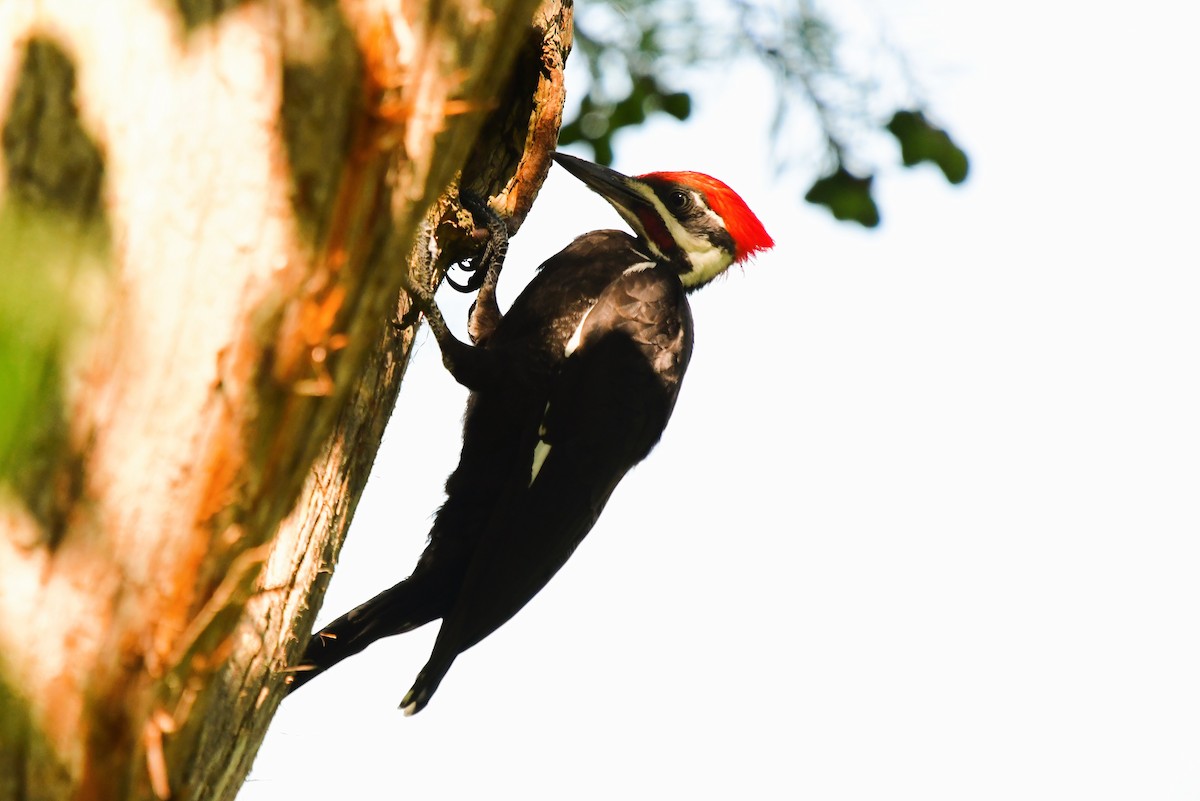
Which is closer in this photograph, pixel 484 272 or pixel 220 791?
pixel 220 791

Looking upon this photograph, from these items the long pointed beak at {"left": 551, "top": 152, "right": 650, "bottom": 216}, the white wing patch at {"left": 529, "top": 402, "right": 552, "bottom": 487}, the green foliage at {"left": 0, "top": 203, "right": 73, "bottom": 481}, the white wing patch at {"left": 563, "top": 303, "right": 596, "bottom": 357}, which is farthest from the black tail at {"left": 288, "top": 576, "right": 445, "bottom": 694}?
the green foliage at {"left": 0, "top": 203, "right": 73, "bottom": 481}

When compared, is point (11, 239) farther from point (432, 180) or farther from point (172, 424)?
point (432, 180)

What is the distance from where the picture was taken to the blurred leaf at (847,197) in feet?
8.47

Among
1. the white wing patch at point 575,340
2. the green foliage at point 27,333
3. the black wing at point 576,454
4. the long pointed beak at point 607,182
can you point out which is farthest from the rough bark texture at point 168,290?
the long pointed beak at point 607,182

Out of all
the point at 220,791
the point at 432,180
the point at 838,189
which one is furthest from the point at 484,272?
the point at 432,180

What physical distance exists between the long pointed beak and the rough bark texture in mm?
2307

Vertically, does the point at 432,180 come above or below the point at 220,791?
above

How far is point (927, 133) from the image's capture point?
251 centimetres

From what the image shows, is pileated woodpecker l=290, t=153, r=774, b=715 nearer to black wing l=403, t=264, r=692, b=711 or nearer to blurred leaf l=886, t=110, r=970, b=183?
black wing l=403, t=264, r=692, b=711

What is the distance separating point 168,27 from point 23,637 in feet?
1.75

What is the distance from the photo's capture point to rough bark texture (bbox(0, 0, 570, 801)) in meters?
0.95

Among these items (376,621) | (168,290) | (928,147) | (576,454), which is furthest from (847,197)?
(168,290)

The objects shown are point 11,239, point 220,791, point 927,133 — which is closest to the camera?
point 11,239

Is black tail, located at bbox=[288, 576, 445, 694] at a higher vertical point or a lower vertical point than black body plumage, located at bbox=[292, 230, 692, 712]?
lower
